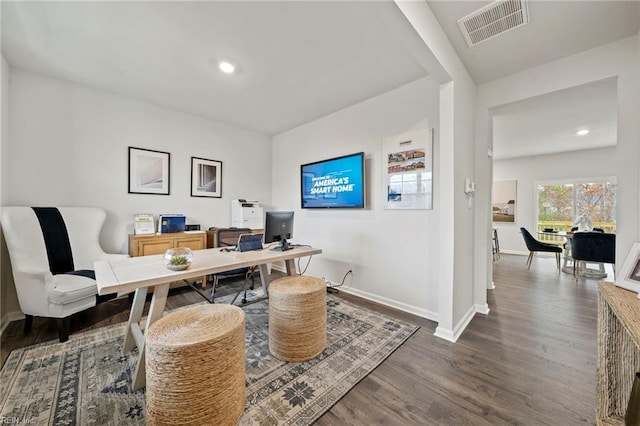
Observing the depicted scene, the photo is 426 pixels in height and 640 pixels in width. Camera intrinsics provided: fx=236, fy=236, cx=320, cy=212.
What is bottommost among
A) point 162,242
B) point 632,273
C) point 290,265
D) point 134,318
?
point 134,318

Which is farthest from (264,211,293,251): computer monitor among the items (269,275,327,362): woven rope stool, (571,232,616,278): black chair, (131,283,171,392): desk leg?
(571,232,616,278): black chair

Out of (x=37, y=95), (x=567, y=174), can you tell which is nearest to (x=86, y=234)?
(x=37, y=95)

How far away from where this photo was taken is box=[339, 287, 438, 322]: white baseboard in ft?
8.26

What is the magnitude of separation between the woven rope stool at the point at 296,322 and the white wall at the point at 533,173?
712cm

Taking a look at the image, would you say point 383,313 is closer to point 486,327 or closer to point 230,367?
point 486,327

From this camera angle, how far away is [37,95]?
255cm

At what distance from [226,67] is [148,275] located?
209cm

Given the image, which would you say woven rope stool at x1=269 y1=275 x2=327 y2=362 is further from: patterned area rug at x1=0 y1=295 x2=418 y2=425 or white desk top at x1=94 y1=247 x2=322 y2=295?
white desk top at x1=94 y1=247 x2=322 y2=295

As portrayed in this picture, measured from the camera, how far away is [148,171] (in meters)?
3.27

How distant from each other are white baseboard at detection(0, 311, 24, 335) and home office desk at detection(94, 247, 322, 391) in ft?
4.91

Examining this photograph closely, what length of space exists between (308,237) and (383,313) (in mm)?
1743

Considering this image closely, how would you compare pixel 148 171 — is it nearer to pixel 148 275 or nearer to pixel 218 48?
pixel 218 48

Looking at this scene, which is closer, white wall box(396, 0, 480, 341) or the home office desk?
the home office desk

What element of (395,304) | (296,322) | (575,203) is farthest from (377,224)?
(575,203)
